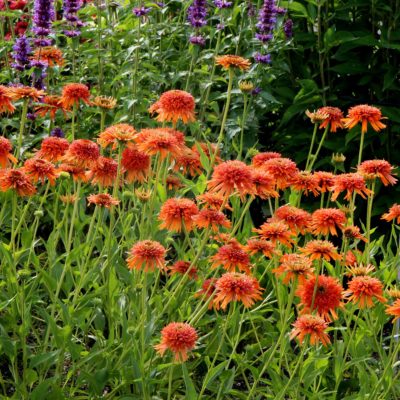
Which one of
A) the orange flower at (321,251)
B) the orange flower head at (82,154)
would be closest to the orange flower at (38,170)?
the orange flower head at (82,154)

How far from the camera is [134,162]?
2559mm

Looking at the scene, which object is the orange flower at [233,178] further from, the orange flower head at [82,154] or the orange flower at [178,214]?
the orange flower head at [82,154]

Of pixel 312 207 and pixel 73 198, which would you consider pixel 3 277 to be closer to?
pixel 73 198

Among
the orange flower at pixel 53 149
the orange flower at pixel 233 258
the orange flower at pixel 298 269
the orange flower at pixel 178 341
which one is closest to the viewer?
the orange flower at pixel 178 341

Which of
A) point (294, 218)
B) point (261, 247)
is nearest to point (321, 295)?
point (261, 247)

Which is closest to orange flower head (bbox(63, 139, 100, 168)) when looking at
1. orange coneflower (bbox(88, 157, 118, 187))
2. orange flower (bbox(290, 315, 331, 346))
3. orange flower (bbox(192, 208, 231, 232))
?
orange coneflower (bbox(88, 157, 118, 187))

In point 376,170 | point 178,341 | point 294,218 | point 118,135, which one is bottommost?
point 178,341

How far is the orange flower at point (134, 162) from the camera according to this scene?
255 cm

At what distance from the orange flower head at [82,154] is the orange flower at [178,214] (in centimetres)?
29

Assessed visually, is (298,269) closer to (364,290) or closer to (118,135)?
(364,290)

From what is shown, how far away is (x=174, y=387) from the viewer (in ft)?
8.45

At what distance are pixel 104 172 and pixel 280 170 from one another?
0.52 m

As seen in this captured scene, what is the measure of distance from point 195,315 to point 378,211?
192cm

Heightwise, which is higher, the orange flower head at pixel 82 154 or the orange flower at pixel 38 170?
the orange flower head at pixel 82 154
